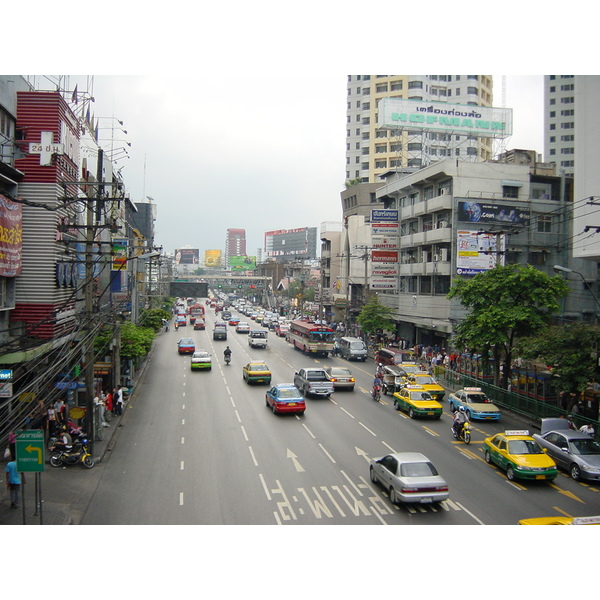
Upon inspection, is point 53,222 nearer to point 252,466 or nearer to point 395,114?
point 252,466

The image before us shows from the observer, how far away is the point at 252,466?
800 inches

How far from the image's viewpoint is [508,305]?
32.6 metres

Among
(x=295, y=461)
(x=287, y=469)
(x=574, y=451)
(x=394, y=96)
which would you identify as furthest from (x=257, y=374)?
(x=394, y=96)

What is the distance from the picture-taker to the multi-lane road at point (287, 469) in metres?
16.0

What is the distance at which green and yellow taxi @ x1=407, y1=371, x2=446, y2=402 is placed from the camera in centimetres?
3344

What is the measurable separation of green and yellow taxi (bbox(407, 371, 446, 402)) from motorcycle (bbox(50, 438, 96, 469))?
62.3 ft

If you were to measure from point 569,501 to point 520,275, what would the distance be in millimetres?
16902

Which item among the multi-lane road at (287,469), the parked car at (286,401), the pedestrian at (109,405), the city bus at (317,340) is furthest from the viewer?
the city bus at (317,340)

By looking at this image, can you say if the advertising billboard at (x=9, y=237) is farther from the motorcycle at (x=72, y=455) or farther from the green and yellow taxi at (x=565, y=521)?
the green and yellow taxi at (x=565, y=521)

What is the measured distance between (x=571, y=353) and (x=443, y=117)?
4276 cm

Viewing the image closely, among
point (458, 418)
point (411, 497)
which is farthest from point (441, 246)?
point (411, 497)

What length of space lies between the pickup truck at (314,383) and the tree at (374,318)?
24185 mm

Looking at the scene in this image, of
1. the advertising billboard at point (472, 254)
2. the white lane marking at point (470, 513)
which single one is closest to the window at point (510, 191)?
the advertising billboard at point (472, 254)

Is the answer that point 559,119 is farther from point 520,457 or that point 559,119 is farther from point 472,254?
point 520,457
